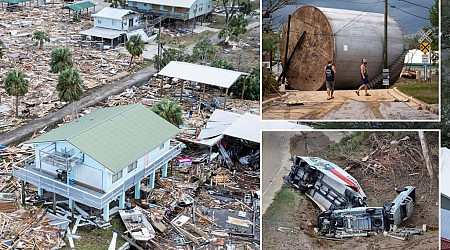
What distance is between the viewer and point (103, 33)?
42875 millimetres

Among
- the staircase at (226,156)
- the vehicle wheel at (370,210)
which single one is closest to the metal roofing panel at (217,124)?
the staircase at (226,156)

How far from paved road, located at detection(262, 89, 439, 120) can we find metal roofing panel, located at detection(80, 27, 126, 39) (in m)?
33.5

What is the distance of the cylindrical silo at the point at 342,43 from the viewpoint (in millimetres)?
9805

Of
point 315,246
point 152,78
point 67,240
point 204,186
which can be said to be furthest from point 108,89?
point 315,246

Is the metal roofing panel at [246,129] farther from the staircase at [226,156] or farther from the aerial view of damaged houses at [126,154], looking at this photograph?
the staircase at [226,156]

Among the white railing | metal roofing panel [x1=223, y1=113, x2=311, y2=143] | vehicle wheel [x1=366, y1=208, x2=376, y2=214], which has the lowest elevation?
the white railing

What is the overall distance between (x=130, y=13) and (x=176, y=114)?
23441 millimetres

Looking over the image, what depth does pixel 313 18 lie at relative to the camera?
991 cm

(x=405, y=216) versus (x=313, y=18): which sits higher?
(x=313, y=18)

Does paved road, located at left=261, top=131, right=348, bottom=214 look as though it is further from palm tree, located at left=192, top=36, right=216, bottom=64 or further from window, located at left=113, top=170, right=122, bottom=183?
palm tree, located at left=192, top=36, right=216, bottom=64

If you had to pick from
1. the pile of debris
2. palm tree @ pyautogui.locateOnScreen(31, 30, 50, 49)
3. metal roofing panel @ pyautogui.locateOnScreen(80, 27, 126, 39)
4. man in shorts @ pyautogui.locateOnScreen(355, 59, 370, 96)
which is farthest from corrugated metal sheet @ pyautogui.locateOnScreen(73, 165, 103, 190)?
metal roofing panel @ pyautogui.locateOnScreen(80, 27, 126, 39)

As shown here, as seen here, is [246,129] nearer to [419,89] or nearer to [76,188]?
[76,188]

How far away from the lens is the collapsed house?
1883 centimetres

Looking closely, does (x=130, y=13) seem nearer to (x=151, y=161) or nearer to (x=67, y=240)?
(x=151, y=161)
